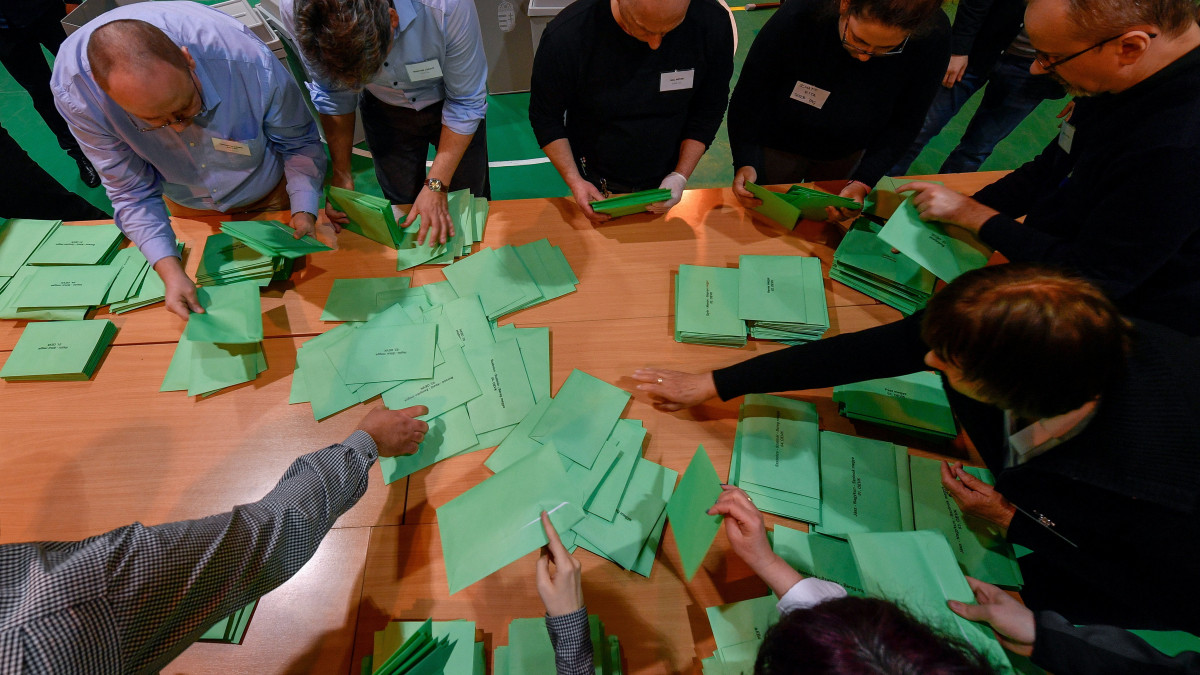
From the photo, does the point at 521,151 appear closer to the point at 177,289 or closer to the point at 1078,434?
the point at 177,289

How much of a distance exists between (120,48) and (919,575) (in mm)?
2031

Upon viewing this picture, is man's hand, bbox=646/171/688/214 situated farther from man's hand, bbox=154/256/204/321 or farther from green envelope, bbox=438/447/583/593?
man's hand, bbox=154/256/204/321

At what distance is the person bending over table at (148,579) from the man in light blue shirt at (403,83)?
0.92 meters

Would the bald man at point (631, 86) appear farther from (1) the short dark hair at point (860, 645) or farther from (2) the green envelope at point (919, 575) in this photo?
(1) the short dark hair at point (860, 645)

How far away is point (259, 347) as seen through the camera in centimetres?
148

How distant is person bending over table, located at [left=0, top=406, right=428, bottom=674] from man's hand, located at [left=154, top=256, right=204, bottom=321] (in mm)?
741

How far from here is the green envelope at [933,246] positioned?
1.43m

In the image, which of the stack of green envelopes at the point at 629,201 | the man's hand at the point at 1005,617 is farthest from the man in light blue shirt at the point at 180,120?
the man's hand at the point at 1005,617

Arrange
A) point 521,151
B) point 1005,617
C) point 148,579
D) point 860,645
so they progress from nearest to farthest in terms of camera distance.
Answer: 1. point 860,645
2. point 148,579
3. point 1005,617
4. point 521,151

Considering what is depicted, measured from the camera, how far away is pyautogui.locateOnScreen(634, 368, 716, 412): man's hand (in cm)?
132

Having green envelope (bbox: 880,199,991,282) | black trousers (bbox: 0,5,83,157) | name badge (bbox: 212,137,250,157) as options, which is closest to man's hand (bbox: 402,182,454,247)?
name badge (bbox: 212,137,250,157)

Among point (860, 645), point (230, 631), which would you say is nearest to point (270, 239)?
point (230, 631)

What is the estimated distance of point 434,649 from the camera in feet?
3.16

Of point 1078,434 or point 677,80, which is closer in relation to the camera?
point 1078,434
